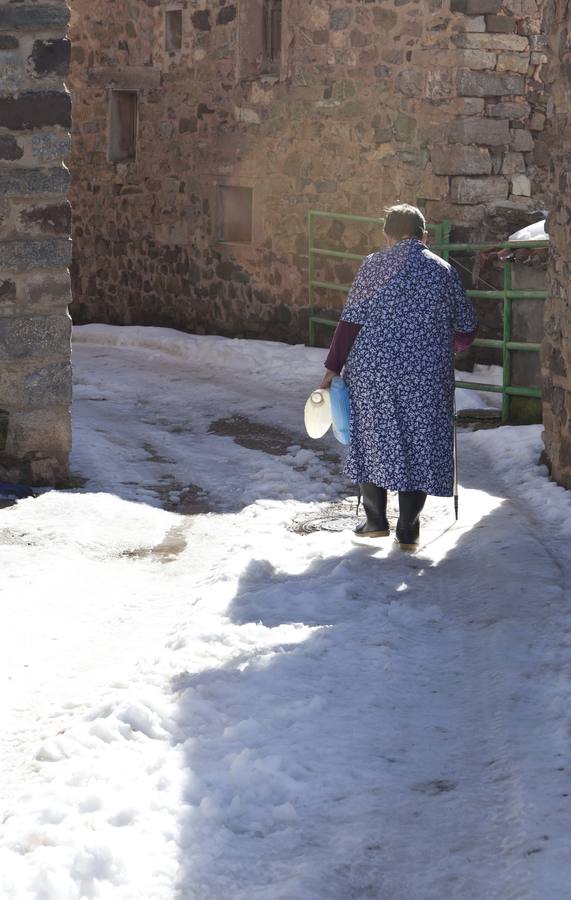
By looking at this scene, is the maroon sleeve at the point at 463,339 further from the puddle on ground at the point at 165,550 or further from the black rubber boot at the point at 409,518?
the puddle on ground at the point at 165,550

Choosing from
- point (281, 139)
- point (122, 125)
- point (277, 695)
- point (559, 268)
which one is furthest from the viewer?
point (122, 125)

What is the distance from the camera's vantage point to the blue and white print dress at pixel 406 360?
633cm

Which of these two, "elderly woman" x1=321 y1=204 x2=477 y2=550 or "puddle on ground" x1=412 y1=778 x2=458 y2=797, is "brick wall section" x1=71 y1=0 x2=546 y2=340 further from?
"puddle on ground" x1=412 y1=778 x2=458 y2=797

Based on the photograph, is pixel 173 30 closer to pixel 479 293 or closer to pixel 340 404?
pixel 479 293

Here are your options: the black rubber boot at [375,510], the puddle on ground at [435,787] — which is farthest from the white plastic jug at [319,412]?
the puddle on ground at [435,787]

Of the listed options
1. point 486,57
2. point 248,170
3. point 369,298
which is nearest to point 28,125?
point 369,298

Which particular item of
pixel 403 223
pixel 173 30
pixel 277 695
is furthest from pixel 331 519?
pixel 173 30

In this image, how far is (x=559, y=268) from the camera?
7.93 m

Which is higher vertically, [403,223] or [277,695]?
[403,223]

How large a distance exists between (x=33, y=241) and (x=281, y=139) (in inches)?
302

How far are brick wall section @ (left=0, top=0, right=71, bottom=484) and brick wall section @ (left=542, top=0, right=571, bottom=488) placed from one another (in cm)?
275

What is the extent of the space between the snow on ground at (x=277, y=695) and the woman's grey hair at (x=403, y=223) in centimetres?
147

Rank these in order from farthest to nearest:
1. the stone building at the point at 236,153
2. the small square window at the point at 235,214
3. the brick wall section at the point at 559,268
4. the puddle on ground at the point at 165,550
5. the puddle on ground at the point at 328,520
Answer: the small square window at the point at 235,214, the brick wall section at the point at 559,268, the stone building at the point at 236,153, the puddle on ground at the point at 328,520, the puddle on ground at the point at 165,550

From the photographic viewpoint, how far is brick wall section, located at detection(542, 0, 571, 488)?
771 centimetres
